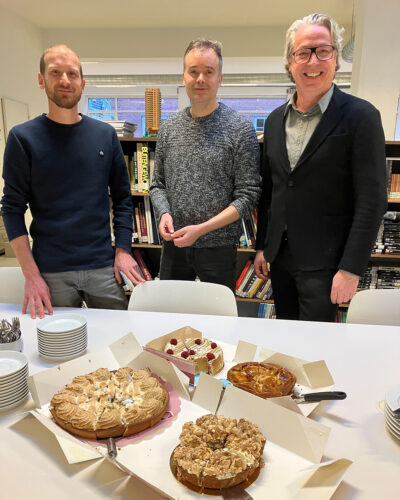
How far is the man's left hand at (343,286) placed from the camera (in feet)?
4.82

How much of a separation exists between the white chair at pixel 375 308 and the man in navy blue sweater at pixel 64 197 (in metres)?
0.98

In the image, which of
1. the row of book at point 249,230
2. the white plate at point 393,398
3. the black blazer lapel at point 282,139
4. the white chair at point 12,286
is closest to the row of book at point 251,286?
the row of book at point 249,230

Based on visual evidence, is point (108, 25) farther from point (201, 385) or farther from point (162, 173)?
point (201, 385)

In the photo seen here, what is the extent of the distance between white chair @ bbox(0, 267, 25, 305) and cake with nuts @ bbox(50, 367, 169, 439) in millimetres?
1045

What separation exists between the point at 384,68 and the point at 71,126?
2.88 metres

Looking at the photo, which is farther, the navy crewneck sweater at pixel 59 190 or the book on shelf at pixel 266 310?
the book on shelf at pixel 266 310

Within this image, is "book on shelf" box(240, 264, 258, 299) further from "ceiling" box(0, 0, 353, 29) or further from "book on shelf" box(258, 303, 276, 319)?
"ceiling" box(0, 0, 353, 29)

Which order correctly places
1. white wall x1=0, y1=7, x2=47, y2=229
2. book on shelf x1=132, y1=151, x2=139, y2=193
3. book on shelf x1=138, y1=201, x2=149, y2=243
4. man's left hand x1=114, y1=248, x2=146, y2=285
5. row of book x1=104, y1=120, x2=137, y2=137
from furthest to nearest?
white wall x1=0, y1=7, x2=47, y2=229 < book on shelf x1=138, y1=201, x2=149, y2=243 < book on shelf x1=132, y1=151, x2=139, y2=193 < row of book x1=104, y1=120, x2=137, y2=137 < man's left hand x1=114, y1=248, x2=146, y2=285

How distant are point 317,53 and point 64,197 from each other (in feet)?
4.09

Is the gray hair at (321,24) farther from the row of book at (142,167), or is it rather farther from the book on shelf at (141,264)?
the book on shelf at (141,264)

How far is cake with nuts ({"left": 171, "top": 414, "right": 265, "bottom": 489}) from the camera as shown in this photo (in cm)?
64

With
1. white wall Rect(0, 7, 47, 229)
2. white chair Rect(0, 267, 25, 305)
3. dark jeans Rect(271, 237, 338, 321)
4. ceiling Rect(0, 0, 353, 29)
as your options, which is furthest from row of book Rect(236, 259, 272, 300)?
white wall Rect(0, 7, 47, 229)

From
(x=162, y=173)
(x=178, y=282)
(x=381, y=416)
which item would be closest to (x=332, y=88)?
(x=162, y=173)

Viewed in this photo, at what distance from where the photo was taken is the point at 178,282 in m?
1.67
